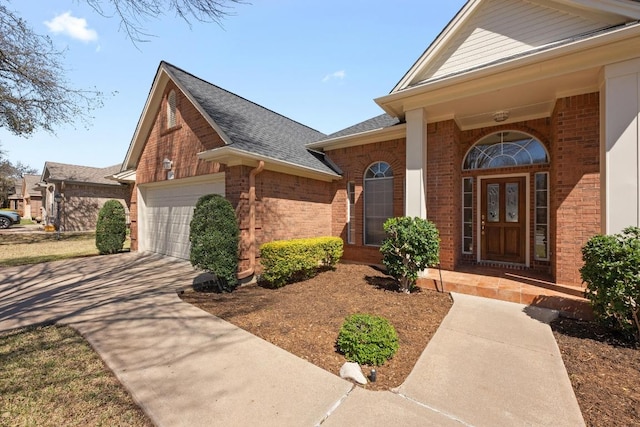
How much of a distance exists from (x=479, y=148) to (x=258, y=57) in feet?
22.5

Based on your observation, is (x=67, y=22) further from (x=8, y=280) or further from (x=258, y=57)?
(x=8, y=280)

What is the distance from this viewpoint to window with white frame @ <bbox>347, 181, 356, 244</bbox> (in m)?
8.93

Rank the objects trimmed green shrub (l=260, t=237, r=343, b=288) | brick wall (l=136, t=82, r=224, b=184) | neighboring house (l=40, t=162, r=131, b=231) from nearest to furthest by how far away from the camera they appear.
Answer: trimmed green shrub (l=260, t=237, r=343, b=288), brick wall (l=136, t=82, r=224, b=184), neighboring house (l=40, t=162, r=131, b=231)

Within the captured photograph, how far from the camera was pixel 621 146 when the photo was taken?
434cm

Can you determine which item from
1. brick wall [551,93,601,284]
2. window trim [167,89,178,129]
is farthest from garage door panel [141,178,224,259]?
brick wall [551,93,601,284]

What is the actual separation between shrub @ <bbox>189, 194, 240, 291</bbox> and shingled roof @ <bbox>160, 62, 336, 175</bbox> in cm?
145

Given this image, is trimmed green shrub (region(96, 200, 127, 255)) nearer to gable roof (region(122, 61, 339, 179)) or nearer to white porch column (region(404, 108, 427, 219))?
gable roof (region(122, 61, 339, 179))

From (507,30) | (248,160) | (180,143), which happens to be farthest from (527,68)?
(180,143)

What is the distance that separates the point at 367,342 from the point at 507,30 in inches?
270

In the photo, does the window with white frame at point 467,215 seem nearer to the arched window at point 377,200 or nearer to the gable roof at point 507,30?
the arched window at point 377,200

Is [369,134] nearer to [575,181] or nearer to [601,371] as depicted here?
[575,181]

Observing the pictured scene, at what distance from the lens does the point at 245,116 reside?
348 inches

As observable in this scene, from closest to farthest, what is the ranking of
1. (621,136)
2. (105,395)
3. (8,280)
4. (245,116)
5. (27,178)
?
1. (105,395)
2. (621,136)
3. (8,280)
4. (245,116)
5. (27,178)

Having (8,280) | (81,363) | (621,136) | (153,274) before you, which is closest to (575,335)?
(621,136)
